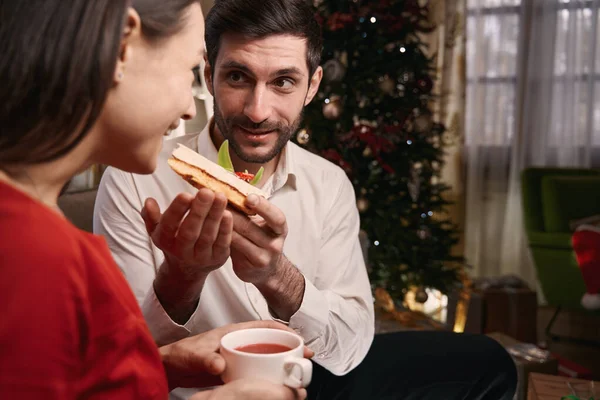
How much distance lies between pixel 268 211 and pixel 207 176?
4.7 inches

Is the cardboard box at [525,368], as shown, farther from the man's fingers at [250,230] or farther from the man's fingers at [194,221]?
the man's fingers at [194,221]

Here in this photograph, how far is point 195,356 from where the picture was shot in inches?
36.2

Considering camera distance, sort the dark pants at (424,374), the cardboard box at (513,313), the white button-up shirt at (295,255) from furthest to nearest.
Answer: the cardboard box at (513,313) < the dark pants at (424,374) < the white button-up shirt at (295,255)

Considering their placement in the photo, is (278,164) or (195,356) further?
(278,164)

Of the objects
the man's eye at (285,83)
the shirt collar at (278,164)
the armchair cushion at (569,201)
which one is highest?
the man's eye at (285,83)

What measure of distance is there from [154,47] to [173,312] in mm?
686

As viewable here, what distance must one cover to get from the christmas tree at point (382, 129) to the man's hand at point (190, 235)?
7.73ft

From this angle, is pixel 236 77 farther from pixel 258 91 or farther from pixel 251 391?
pixel 251 391

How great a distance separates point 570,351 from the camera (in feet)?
11.8

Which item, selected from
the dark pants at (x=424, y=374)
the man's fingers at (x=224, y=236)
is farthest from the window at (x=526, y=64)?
the man's fingers at (x=224, y=236)

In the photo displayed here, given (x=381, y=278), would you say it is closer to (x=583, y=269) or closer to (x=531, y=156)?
(x=583, y=269)

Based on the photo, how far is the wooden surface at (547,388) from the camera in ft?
5.79

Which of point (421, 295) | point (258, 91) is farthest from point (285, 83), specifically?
point (421, 295)

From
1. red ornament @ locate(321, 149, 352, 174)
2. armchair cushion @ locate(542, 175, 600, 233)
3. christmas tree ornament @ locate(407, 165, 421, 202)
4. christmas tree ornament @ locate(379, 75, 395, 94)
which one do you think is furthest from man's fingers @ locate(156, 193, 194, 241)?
armchair cushion @ locate(542, 175, 600, 233)
